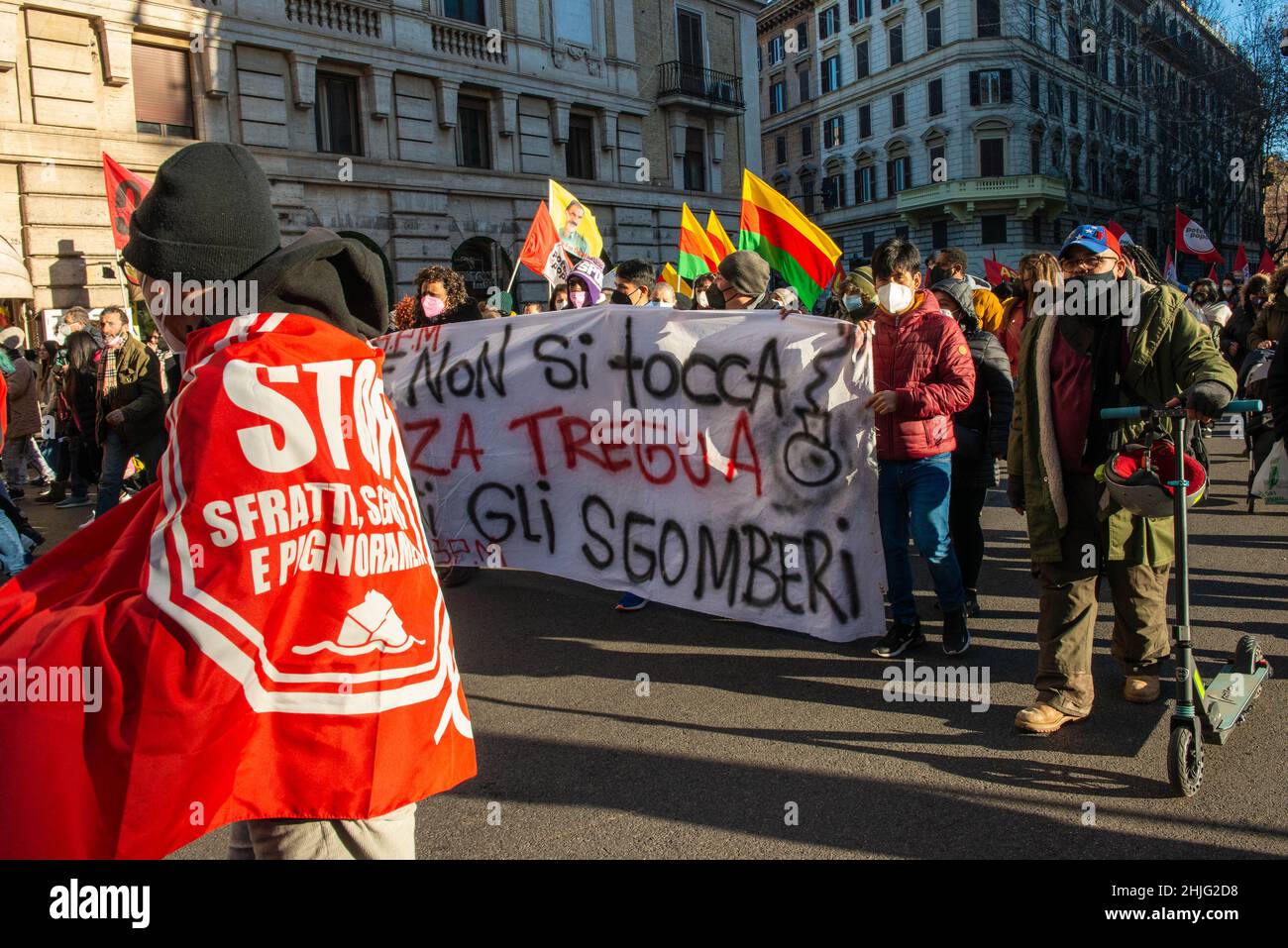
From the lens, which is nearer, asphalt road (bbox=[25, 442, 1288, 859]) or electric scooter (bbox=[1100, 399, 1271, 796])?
asphalt road (bbox=[25, 442, 1288, 859])

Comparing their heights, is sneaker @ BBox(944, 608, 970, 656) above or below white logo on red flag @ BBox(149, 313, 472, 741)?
below

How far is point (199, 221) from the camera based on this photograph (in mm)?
1721

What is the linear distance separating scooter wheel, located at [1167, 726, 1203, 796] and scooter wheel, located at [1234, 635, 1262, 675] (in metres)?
0.81

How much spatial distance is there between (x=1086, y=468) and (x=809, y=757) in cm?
164

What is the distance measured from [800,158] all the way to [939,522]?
61865 millimetres

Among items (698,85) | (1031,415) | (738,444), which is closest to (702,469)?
(738,444)

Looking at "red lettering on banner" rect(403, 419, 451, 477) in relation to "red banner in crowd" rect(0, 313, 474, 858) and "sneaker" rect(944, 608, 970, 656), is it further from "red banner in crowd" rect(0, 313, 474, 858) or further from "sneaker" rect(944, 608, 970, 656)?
"red banner in crowd" rect(0, 313, 474, 858)

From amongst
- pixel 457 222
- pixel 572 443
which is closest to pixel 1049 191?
pixel 457 222

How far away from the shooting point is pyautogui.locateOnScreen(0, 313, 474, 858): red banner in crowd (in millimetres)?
1449

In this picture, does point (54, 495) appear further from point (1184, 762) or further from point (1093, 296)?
point (1184, 762)

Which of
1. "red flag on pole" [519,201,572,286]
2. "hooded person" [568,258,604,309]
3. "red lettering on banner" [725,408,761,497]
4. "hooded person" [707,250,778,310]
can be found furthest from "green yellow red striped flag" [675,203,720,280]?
"red lettering on banner" [725,408,761,497]

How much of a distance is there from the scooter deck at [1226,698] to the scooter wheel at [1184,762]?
0.77ft

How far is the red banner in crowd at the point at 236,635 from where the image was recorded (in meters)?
1.45

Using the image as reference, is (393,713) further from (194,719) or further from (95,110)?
(95,110)
